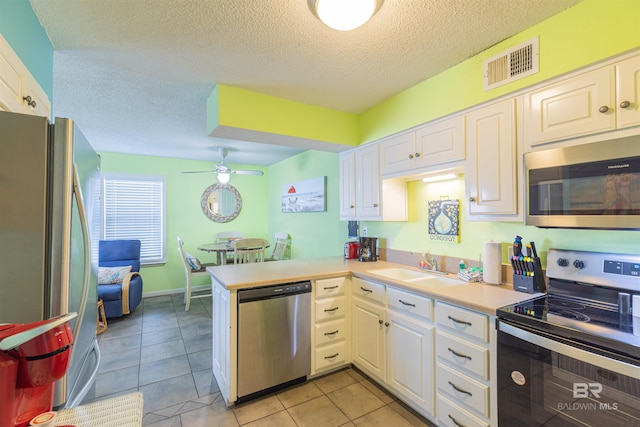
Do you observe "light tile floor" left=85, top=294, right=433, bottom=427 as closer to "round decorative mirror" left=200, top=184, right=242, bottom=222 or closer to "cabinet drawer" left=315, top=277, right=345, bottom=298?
"cabinet drawer" left=315, top=277, right=345, bottom=298

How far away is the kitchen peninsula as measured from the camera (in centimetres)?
153

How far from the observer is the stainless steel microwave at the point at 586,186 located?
1203 mm

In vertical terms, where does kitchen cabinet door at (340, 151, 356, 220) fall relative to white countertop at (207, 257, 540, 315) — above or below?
above

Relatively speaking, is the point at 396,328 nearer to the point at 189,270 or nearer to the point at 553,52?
the point at 553,52

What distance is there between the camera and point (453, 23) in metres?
1.57

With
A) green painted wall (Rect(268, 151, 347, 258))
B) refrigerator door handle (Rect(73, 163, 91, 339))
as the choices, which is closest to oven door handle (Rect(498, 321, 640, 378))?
refrigerator door handle (Rect(73, 163, 91, 339))

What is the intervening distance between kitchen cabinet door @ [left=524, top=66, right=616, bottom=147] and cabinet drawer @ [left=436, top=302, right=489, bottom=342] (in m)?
1.01

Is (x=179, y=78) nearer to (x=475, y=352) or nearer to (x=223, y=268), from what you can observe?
(x=223, y=268)

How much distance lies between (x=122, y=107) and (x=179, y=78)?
102 centimetres

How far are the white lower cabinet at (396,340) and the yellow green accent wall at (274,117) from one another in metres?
1.46

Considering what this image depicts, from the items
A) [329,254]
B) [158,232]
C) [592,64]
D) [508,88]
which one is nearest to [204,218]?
[158,232]

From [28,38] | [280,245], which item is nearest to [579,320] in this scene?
[28,38]

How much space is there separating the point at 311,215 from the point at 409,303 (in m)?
2.50

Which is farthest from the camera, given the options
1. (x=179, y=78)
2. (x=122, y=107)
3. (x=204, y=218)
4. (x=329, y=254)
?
(x=204, y=218)
